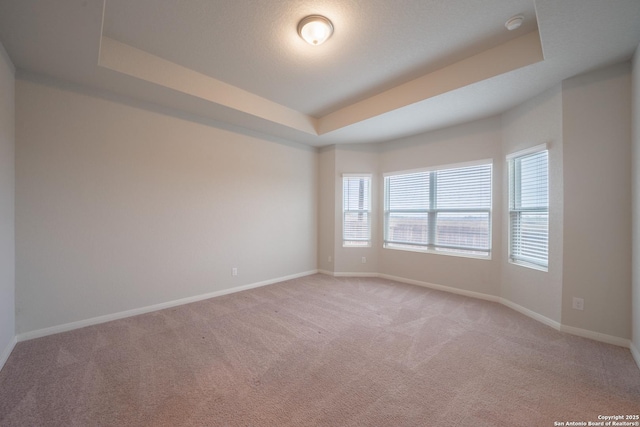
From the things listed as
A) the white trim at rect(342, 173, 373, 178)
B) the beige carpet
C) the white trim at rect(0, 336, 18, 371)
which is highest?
the white trim at rect(342, 173, 373, 178)

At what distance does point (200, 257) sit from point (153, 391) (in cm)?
204

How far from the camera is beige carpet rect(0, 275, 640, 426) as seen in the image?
1.57 metres

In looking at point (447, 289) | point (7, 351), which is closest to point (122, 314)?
point (7, 351)

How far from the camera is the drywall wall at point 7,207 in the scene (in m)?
2.12

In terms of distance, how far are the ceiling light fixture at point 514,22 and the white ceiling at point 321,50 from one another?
6 cm

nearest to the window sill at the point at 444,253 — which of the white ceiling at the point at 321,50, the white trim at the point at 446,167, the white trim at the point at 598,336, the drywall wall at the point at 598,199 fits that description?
the drywall wall at the point at 598,199

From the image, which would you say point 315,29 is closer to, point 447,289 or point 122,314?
point 122,314

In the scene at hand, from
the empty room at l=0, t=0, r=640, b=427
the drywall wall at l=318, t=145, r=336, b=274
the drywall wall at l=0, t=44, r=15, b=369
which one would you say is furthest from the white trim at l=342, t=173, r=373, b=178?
the drywall wall at l=0, t=44, r=15, b=369

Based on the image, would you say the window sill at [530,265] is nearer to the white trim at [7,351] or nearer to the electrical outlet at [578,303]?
the electrical outlet at [578,303]

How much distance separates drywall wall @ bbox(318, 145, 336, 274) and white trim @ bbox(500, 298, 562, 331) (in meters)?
2.84

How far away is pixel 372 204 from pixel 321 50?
3054mm

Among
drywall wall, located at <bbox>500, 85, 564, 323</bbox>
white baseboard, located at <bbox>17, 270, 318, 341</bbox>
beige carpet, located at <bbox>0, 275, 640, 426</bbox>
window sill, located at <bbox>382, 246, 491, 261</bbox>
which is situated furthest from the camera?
window sill, located at <bbox>382, 246, 491, 261</bbox>

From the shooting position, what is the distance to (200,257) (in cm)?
361

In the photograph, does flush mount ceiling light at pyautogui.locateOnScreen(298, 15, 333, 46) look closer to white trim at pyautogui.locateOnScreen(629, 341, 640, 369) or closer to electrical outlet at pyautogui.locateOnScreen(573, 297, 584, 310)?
electrical outlet at pyautogui.locateOnScreen(573, 297, 584, 310)
